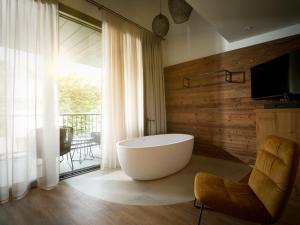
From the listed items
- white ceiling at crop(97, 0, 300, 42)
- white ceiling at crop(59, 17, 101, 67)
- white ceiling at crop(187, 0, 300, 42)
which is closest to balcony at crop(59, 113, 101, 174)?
white ceiling at crop(59, 17, 101, 67)

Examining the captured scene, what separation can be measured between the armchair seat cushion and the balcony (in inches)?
90.5

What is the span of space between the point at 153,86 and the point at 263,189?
2.97 metres

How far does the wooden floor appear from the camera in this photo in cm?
158

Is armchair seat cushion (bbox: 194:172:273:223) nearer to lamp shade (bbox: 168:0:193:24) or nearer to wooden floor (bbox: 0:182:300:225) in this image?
wooden floor (bbox: 0:182:300:225)

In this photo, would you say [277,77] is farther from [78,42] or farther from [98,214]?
→ [78,42]

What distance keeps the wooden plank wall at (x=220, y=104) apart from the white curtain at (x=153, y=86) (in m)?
0.26

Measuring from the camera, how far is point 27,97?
84.3 inches

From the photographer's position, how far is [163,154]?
2475 mm

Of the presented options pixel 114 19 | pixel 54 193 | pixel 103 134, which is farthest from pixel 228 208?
pixel 114 19

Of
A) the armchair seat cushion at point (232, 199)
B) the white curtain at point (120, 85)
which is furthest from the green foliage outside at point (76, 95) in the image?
the armchair seat cushion at point (232, 199)

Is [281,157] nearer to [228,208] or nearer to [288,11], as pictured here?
[228,208]

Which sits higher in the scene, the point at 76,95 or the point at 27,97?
the point at 76,95

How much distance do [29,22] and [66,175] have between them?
7.24 feet

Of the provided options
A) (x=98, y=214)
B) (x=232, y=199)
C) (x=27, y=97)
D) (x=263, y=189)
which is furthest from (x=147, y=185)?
(x=27, y=97)
